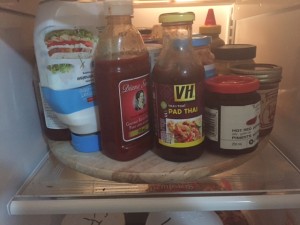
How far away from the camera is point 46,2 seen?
489 mm

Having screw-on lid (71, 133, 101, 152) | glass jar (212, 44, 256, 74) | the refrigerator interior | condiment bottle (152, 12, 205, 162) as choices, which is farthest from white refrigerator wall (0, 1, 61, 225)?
glass jar (212, 44, 256, 74)

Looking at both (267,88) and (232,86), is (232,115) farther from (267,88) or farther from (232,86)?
(267,88)

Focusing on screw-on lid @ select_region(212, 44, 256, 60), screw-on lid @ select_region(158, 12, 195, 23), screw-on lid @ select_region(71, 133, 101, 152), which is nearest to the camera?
screw-on lid @ select_region(158, 12, 195, 23)

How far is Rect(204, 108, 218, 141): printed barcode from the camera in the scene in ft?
1.60

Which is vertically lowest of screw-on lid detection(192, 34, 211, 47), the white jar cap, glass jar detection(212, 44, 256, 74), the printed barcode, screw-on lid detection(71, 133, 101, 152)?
screw-on lid detection(71, 133, 101, 152)

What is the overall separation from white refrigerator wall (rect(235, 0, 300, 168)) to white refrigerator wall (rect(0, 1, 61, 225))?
1.75ft

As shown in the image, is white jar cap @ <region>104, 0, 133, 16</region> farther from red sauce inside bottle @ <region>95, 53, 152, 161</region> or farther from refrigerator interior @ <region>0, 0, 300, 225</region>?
refrigerator interior @ <region>0, 0, 300, 225</region>

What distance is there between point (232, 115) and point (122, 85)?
19 cm

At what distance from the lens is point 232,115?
18.5 inches

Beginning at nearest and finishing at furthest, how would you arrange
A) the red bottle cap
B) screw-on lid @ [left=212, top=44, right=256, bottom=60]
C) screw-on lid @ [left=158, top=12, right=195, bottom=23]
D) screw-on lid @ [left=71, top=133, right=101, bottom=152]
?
1. screw-on lid @ [left=158, top=12, right=195, bottom=23]
2. screw-on lid @ [left=71, top=133, right=101, bottom=152]
3. screw-on lid @ [left=212, top=44, right=256, bottom=60]
4. the red bottle cap

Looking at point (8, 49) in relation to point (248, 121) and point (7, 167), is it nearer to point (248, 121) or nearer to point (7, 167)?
point (7, 167)

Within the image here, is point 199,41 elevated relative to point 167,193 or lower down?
elevated

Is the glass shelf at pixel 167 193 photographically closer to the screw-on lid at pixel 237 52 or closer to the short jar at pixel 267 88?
the short jar at pixel 267 88

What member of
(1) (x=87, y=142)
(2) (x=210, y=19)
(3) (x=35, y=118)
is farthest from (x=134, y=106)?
(2) (x=210, y=19)
